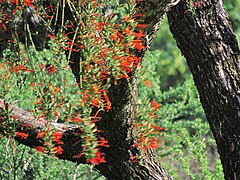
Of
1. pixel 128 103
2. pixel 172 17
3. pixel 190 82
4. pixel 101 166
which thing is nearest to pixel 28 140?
pixel 101 166

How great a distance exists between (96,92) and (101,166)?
4.31ft

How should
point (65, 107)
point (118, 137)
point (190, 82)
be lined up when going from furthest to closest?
point (190, 82)
point (118, 137)
point (65, 107)

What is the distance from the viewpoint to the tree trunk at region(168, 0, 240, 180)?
298 centimetres

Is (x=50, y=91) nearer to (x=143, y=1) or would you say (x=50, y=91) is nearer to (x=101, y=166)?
(x=143, y=1)

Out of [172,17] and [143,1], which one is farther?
[172,17]

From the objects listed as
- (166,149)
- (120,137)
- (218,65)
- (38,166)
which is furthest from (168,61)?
(120,137)

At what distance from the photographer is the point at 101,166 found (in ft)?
9.31

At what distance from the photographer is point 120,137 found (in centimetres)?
265

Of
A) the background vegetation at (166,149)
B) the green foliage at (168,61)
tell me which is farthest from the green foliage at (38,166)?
the green foliage at (168,61)

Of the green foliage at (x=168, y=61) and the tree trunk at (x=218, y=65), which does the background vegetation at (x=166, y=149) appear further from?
the green foliage at (x=168, y=61)

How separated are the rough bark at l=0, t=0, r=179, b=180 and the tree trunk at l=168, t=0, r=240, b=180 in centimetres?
35

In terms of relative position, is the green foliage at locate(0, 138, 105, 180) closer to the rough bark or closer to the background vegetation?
the background vegetation

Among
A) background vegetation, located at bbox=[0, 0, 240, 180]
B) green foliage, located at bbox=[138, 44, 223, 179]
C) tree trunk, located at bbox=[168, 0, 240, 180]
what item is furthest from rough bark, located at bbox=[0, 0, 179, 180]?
green foliage, located at bbox=[138, 44, 223, 179]

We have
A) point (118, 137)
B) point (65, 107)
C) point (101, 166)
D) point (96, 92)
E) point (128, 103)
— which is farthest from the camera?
point (101, 166)
